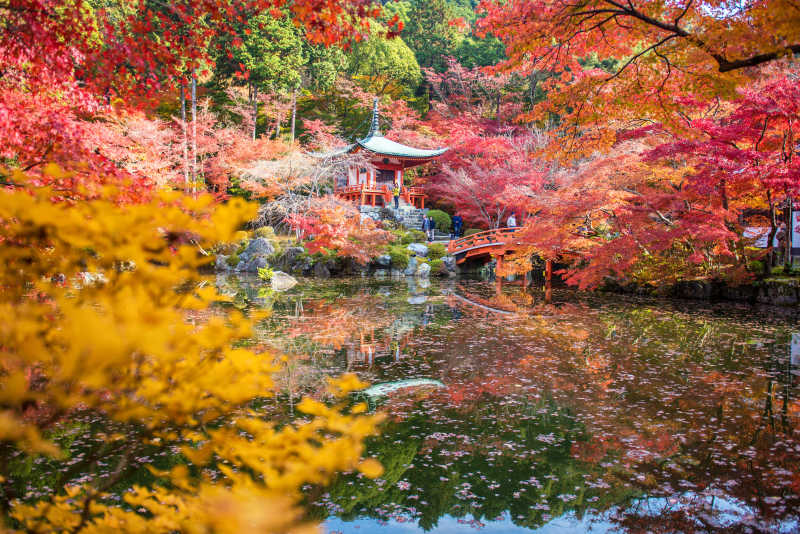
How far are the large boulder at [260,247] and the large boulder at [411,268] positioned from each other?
5058mm

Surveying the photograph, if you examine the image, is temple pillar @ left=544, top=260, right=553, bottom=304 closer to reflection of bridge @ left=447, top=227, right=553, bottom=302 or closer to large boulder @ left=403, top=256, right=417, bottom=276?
reflection of bridge @ left=447, top=227, right=553, bottom=302

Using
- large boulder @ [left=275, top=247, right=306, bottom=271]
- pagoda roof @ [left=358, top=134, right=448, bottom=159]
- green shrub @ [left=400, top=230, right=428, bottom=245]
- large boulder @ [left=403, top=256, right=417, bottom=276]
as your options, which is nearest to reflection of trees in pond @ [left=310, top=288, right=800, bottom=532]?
large boulder @ [left=403, top=256, right=417, bottom=276]

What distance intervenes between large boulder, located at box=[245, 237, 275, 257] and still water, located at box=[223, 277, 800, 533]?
32.9ft

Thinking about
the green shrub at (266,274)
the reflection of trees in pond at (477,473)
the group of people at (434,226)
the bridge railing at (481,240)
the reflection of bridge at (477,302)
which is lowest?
the reflection of trees in pond at (477,473)

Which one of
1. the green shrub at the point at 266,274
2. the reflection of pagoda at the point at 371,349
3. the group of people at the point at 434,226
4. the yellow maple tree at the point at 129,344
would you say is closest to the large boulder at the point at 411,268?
the group of people at the point at 434,226

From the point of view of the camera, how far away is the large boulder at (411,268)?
17422mm

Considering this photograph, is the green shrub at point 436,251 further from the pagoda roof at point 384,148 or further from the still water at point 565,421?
the still water at point 565,421

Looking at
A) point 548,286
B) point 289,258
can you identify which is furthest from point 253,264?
point 548,286

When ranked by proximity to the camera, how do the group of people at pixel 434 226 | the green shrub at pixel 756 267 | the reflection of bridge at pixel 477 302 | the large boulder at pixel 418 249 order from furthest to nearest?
the group of people at pixel 434 226 → the large boulder at pixel 418 249 → the green shrub at pixel 756 267 → the reflection of bridge at pixel 477 302

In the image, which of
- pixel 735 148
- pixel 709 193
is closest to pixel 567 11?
pixel 735 148

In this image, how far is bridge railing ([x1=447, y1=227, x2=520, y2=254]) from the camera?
16.8 meters

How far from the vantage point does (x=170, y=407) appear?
132cm

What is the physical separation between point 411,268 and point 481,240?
8.97ft

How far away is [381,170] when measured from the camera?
2333 centimetres
